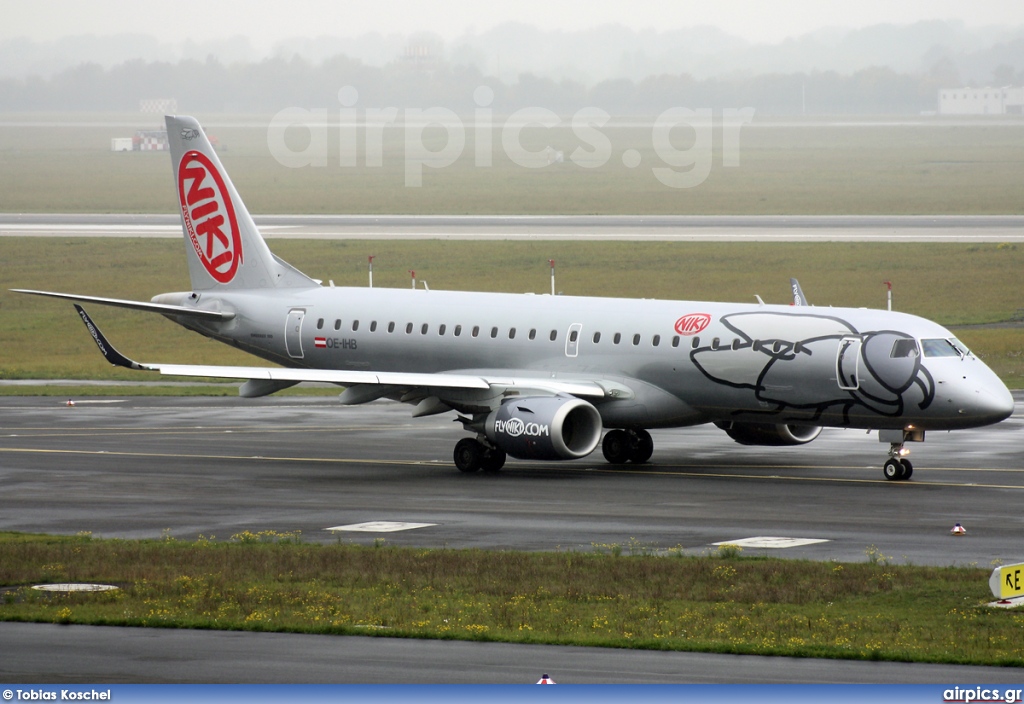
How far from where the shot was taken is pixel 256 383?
1517 inches

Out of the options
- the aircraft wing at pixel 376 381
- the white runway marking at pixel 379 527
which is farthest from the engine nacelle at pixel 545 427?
the white runway marking at pixel 379 527

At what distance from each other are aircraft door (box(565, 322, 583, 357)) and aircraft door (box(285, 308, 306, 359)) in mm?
8325

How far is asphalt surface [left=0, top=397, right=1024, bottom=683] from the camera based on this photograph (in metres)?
17.1

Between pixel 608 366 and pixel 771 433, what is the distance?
4.38 metres

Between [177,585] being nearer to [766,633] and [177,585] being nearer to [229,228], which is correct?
[766,633]

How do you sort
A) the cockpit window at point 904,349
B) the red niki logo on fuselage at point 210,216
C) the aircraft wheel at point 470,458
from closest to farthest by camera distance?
the cockpit window at point 904,349 < the aircraft wheel at point 470,458 < the red niki logo on fuselage at point 210,216

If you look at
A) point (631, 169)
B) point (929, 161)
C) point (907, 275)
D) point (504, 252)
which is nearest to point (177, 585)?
point (907, 275)

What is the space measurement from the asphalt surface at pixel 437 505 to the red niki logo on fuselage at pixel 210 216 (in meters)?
4.90

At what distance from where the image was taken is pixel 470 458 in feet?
123

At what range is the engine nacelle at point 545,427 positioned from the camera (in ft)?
117

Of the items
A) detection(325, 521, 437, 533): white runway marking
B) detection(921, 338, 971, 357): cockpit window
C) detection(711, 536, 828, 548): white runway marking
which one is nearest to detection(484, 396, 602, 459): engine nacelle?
detection(325, 521, 437, 533): white runway marking

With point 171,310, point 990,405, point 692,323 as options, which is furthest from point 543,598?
point 171,310

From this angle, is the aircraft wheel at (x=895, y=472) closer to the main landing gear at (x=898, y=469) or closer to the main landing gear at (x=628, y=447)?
the main landing gear at (x=898, y=469)

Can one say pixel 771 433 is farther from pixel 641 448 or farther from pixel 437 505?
pixel 437 505
